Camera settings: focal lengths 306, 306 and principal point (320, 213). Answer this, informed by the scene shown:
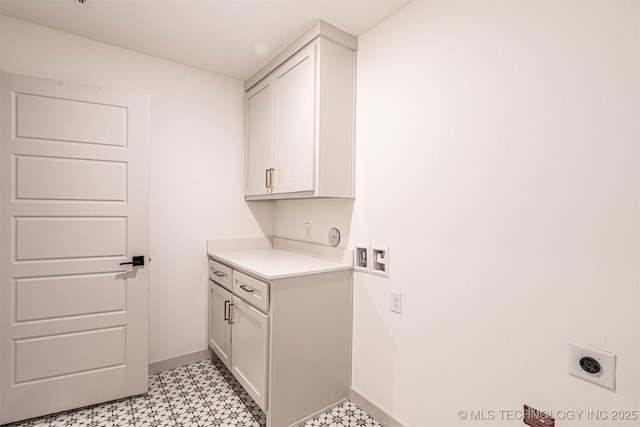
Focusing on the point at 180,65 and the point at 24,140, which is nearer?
Result: the point at 24,140

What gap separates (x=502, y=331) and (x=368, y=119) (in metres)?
1.35

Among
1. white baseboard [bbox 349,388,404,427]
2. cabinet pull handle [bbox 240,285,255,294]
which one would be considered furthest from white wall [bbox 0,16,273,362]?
white baseboard [bbox 349,388,404,427]

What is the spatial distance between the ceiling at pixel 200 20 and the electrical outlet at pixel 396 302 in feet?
5.36

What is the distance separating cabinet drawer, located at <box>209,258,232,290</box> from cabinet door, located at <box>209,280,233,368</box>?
0.15ft

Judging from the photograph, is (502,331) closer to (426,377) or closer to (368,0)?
(426,377)

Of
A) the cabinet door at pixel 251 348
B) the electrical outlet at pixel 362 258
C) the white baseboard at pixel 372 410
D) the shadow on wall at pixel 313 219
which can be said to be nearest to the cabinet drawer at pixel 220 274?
the cabinet door at pixel 251 348

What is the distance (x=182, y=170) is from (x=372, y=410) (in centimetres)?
222

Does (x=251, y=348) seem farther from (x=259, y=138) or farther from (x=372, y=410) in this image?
(x=259, y=138)

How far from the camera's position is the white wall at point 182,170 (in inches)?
89.4

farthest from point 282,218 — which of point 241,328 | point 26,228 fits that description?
point 26,228

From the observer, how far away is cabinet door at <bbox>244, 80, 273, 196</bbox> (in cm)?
238

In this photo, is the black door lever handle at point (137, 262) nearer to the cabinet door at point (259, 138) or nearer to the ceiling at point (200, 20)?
the cabinet door at point (259, 138)

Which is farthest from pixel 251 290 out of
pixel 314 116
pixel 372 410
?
pixel 314 116

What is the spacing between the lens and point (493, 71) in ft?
4.37
